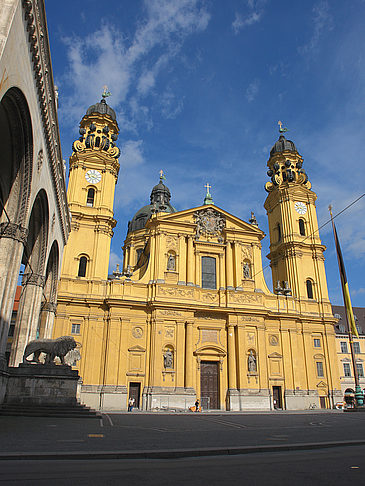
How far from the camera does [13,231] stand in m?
13.6

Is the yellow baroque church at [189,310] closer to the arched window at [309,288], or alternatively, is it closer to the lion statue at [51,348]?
the arched window at [309,288]

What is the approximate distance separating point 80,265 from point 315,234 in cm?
2398

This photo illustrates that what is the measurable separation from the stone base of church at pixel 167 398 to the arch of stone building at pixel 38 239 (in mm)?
14595

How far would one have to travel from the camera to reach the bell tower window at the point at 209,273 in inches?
1404

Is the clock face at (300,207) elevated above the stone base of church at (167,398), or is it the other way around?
the clock face at (300,207)

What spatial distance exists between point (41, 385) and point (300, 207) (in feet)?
111

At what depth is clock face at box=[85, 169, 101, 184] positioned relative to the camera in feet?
120

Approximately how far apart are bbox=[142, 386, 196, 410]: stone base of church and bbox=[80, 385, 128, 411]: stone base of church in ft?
5.43

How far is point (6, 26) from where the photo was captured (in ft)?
32.9

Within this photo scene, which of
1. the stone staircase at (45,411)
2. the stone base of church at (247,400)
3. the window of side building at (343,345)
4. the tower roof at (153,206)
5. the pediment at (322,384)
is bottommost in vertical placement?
the stone staircase at (45,411)

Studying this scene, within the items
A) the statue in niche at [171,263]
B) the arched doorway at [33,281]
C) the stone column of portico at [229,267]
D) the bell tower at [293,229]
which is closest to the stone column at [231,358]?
the stone column of portico at [229,267]

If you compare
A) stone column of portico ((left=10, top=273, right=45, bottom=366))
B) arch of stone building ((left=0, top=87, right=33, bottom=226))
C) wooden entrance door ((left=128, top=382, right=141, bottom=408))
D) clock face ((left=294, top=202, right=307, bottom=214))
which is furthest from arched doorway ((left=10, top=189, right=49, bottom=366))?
clock face ((left=294, top=202, right=307, bottom=214))

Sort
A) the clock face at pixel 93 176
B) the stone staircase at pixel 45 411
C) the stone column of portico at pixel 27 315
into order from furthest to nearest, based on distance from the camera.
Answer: the clock face at pixel 93 176
the stone column of portico at pixel 27 315
the stone staircase at pixel 45 411

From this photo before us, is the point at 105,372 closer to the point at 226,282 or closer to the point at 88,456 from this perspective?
the point at 226,282
